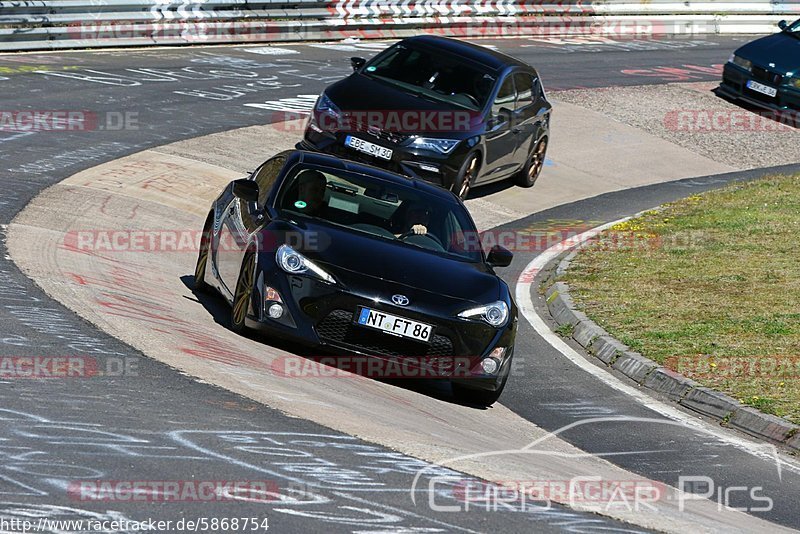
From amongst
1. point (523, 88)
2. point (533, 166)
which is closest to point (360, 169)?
point (523, 88)

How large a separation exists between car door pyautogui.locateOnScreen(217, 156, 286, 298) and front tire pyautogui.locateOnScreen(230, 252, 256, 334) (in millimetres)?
164

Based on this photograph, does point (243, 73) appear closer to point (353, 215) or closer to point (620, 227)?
point (620, 227)

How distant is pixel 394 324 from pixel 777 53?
1810 cm

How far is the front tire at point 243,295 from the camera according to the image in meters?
9.55

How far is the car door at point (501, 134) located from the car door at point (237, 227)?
642 cm

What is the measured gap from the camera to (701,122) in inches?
982

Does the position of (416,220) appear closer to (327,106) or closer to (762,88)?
(327,106)

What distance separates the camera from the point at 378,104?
16.3 metres

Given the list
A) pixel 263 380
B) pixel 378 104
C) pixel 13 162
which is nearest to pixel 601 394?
pixel 263 380

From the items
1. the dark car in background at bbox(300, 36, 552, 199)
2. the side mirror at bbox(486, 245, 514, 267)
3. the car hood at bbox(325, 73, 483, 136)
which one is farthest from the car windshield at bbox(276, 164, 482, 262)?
the car hood at bbox(325, 73, 483, 136)

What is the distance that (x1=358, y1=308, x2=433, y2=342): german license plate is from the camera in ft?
29.9

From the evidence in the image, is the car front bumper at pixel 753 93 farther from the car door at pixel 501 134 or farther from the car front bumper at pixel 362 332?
the car front bumper at pixel 362 332

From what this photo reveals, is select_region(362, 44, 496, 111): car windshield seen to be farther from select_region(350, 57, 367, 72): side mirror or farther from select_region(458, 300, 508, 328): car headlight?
select_region(458, 300, 508, 328): car headlight

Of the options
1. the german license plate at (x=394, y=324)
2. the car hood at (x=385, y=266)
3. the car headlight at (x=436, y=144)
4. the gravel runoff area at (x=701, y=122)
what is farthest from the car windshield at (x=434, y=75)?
the german license plate at (x=394, y=324)
